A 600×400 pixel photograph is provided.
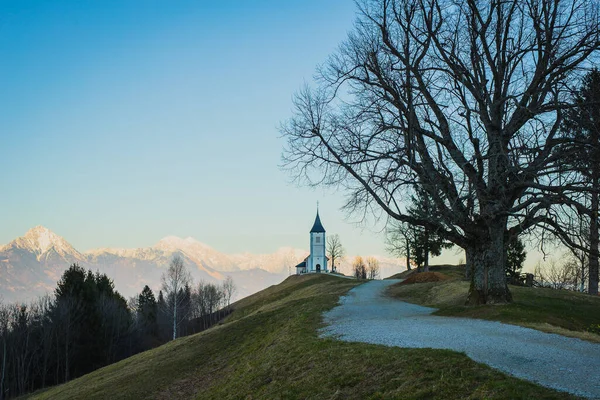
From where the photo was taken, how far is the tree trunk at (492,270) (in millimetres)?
21250

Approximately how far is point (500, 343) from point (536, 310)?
8620 mm

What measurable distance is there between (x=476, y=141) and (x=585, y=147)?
157 inches

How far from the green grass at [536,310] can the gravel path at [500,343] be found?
110 centimetres

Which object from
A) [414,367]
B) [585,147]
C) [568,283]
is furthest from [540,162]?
[568,283]

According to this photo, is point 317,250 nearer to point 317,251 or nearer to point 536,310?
point 317,251

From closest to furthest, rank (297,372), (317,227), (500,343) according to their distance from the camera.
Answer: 1. (500,343)
2. (297,372)
3. (317,227)

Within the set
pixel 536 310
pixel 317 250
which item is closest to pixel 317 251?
pixel 317 250

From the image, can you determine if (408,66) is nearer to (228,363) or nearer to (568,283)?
(228,363)

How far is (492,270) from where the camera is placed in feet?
69.9

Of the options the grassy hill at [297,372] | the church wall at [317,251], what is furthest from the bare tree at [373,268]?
the grassy hill at [297,372]

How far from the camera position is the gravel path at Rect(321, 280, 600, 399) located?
9.42 metres

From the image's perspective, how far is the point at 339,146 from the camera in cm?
2225

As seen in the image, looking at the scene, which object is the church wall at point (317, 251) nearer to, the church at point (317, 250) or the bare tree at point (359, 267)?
the church at point (317, 250)

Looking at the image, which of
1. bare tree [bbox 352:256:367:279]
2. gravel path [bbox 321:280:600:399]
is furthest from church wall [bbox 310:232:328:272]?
gravel path [bbox 321:280:600:399]
